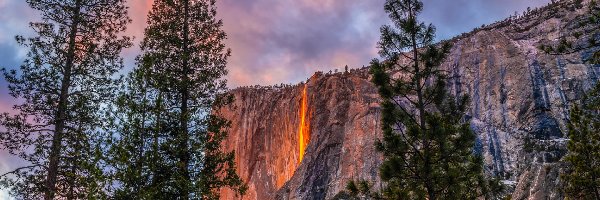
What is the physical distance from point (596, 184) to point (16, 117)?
20867 millimetres

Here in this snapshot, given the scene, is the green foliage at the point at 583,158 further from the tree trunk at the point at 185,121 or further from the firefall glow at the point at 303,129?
the firefall glow at the point at 303,129

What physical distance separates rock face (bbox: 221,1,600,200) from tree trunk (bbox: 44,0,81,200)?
92.2ft

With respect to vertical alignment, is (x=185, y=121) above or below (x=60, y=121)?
above

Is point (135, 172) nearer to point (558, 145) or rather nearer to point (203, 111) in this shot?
point (203, 111)

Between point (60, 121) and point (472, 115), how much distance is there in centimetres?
5180

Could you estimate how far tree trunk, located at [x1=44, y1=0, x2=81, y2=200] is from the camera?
49.3 feet

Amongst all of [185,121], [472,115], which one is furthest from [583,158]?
[472,115]

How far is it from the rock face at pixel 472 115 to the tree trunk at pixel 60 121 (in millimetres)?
28117

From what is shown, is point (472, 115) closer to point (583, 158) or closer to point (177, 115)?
point (583, 158)

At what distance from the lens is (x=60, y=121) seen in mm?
15633

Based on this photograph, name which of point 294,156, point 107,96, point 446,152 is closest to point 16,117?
point 107,96

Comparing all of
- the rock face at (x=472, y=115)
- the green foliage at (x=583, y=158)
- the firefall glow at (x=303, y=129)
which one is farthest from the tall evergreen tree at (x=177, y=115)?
the firefall glow at (x=303, y=129)

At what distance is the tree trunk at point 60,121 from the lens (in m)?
15.0

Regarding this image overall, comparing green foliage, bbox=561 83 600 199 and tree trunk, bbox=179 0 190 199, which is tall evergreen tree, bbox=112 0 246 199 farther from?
green foliage, bbox=561 83 600 199
